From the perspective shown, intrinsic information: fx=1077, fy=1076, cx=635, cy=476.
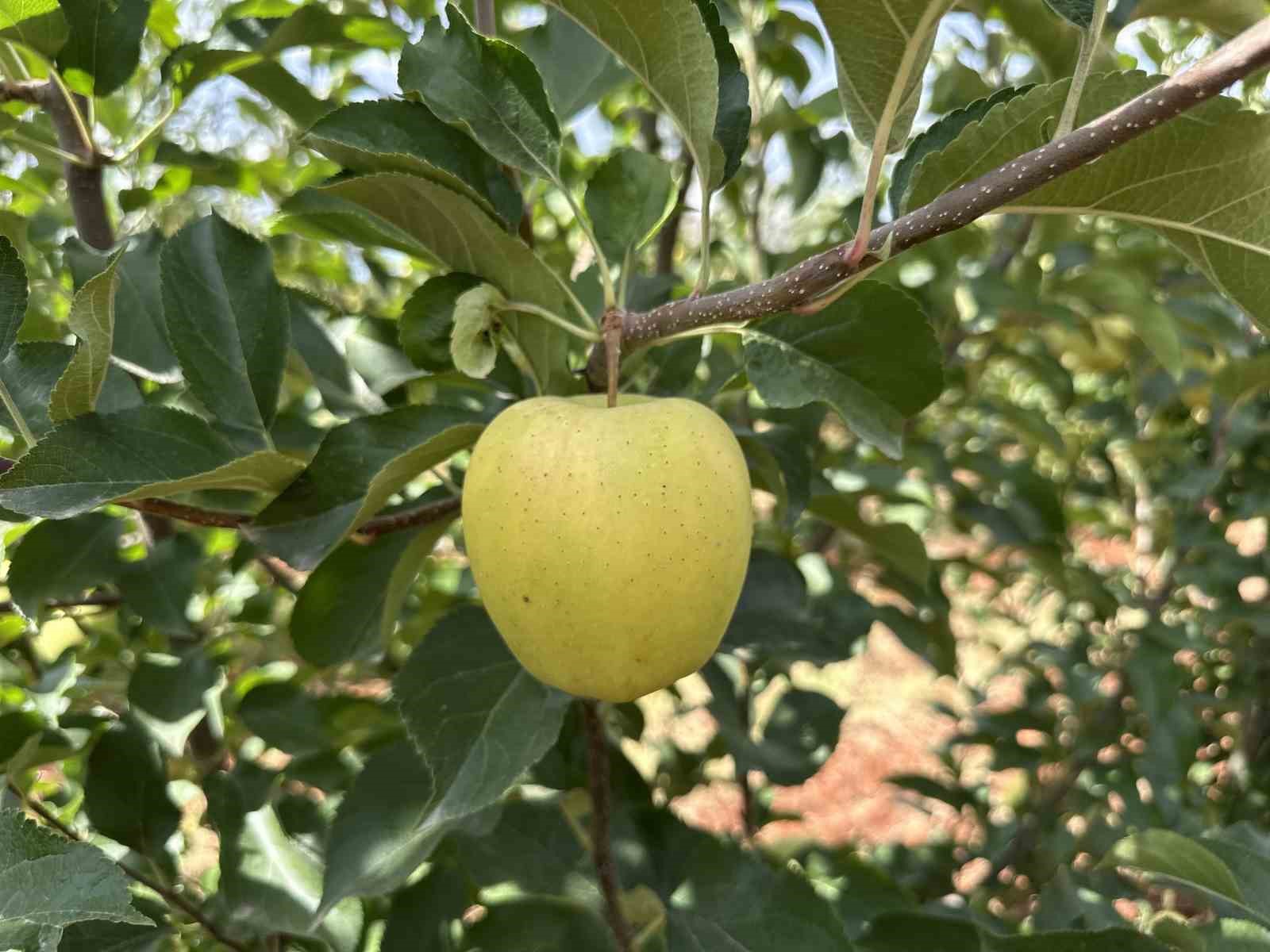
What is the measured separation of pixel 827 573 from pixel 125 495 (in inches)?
32.9

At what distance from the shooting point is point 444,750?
26.1 inches

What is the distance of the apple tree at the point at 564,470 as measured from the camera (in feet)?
1.83

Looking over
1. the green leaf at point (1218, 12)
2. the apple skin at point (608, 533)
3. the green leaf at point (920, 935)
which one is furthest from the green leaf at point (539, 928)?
the green leaf at point (1218, 12)

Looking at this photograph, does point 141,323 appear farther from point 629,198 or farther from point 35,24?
point 629,198

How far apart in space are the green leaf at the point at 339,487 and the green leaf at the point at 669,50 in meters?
0.22

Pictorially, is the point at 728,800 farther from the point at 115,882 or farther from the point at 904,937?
the point at 115,882

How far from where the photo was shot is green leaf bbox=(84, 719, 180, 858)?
88 centimetres

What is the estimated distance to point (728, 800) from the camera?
3.26 metres

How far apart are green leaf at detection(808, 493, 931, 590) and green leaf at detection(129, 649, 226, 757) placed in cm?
54

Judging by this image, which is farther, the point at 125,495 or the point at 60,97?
the point at 60,97

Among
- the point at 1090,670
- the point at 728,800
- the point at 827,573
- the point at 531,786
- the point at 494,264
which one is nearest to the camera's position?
the point at 494,264

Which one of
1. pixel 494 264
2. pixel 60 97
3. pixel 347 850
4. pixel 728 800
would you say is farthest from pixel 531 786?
pixel 728 800

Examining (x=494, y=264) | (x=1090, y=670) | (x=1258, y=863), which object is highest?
(x=494, y=264)

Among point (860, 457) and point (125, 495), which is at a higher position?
point (125, 495)
